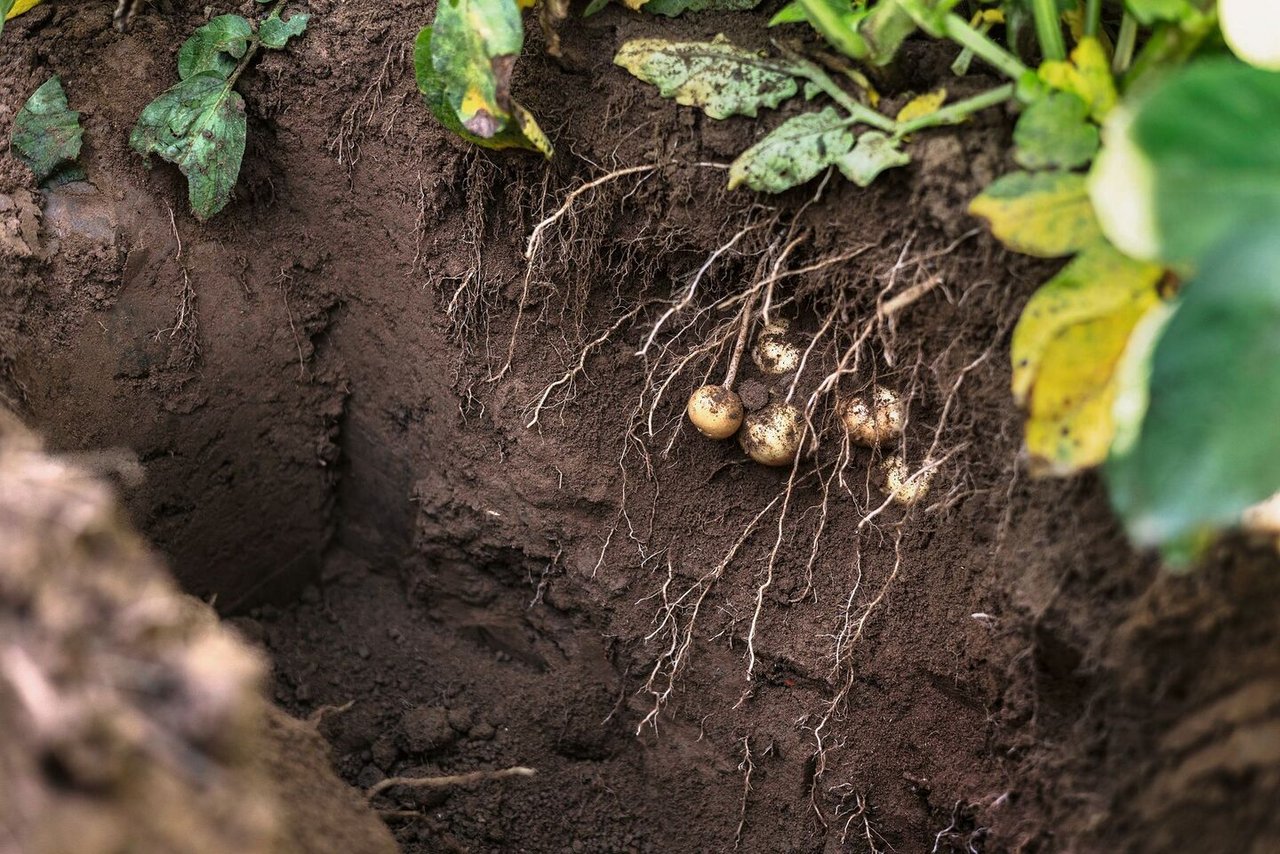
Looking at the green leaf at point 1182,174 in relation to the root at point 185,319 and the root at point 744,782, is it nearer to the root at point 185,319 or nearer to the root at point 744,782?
the root at point 744,782

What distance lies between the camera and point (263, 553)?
7.18 feet

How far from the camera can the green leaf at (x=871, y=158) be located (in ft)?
4.58

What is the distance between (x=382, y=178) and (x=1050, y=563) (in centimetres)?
130

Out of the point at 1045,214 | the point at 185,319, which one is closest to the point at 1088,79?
the point at 1045,214

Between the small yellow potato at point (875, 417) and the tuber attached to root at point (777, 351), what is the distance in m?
0.11

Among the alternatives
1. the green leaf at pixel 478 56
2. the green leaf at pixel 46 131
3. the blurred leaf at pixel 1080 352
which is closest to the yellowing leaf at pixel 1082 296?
the blurred leaf at pixel 1080 352

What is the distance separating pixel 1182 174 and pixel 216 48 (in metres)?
1.62

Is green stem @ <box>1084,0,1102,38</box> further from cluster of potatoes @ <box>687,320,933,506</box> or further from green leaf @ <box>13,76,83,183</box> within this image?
green leaf @ <box>13,76,83,183</box>

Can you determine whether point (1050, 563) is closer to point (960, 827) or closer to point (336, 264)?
point (960, 827)

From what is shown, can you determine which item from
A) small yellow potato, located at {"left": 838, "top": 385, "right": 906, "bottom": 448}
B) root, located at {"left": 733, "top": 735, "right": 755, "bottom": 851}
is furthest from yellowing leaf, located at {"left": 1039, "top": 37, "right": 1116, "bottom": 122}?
root, located at {"left": 733, "top": 735, "right": 755, "bottom": 851}

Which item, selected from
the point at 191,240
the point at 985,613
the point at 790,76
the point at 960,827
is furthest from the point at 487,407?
the point at 960,827

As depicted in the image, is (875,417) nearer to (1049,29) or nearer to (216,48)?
(1049,29)

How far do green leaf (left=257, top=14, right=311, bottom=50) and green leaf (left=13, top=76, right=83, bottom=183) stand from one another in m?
0.36

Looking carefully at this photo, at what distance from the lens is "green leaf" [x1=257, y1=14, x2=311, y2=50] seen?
188cm
